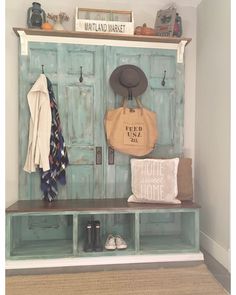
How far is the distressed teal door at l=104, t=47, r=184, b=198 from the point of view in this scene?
260cm

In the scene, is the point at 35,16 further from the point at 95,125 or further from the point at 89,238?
the point at 89,238

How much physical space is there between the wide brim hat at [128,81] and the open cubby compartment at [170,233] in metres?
1.23

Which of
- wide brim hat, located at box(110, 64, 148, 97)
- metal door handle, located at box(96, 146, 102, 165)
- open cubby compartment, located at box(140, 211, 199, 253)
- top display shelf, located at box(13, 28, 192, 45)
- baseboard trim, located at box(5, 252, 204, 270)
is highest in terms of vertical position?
top display shelf, located at box(13, 28, 192, 45)

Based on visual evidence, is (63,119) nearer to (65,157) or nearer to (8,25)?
(65,157)

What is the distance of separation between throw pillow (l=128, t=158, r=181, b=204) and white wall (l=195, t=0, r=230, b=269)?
37 centimetres

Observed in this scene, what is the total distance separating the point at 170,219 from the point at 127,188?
55cm

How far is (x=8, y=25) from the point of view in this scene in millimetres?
2547

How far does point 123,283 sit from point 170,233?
37.0 inches

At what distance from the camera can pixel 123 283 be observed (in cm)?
188

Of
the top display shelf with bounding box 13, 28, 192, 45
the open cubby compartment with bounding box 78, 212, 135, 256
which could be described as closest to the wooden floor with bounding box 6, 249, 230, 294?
the open cubby compartment with bounding box 78, 212, 135, 256

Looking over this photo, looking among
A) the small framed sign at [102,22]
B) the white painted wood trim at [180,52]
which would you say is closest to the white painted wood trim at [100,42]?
the white painted wood trim at [180,52]

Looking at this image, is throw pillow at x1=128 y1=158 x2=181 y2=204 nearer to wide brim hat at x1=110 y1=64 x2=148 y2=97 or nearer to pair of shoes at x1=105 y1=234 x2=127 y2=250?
pair of shoes at x1=105 y1=234 x2=127 y2=250

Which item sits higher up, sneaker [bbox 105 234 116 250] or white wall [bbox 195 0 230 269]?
white wall [bbox 195 0 230 269]
